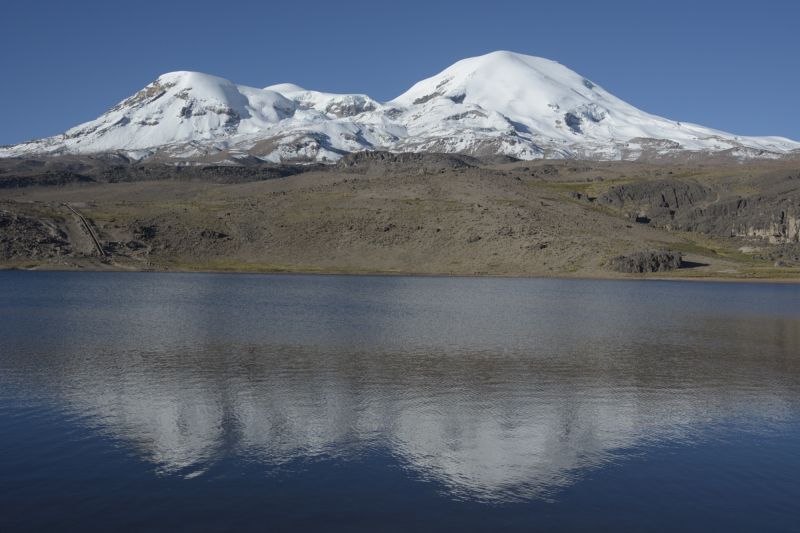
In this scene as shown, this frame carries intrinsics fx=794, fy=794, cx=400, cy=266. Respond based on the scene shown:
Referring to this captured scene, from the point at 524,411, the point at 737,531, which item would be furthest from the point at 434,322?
the point at 737,531

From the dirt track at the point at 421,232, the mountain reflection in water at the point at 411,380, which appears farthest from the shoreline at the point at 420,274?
the mountain reflection in water at the point at 411,380

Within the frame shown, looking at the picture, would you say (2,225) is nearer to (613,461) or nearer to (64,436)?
(64,436)

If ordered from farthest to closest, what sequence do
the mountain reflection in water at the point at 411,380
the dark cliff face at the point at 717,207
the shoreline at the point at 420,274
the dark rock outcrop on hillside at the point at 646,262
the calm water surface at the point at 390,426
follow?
the dark cliff face at the point at 717,207 < the dark rock outcrop on hillside at the point at 646,262 < the shoreline at the point at 420,274 < the mountain reflection in water at the point at 411,380 < the calm water surface at the point at 390,426

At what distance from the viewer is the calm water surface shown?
60.1ft

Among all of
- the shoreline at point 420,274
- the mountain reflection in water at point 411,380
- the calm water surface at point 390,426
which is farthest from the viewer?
the shoreline at point 420,274

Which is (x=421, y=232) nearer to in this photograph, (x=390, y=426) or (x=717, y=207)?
(x=717, y=207)

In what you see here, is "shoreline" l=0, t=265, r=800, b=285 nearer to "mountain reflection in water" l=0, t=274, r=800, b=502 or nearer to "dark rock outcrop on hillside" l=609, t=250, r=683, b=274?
"dark rock outcrop on hillside" l=609, t=250, r=683, b=274

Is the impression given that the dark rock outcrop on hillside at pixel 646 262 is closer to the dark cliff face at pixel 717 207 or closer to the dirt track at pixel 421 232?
the dirt track at pixel 421 232

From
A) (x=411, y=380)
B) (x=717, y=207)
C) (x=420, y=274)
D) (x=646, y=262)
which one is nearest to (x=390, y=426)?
(x=411, y=380)

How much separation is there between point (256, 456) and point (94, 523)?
5.52 meters

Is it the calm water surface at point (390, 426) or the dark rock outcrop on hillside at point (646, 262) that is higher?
the dark rock outcrop on hillside at point (646, 262)

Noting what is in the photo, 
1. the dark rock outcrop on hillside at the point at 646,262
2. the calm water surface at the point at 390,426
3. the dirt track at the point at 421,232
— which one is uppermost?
the dirt track at the point at 421,232

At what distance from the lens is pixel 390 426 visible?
1009 inches

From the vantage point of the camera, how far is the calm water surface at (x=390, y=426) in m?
18.3
